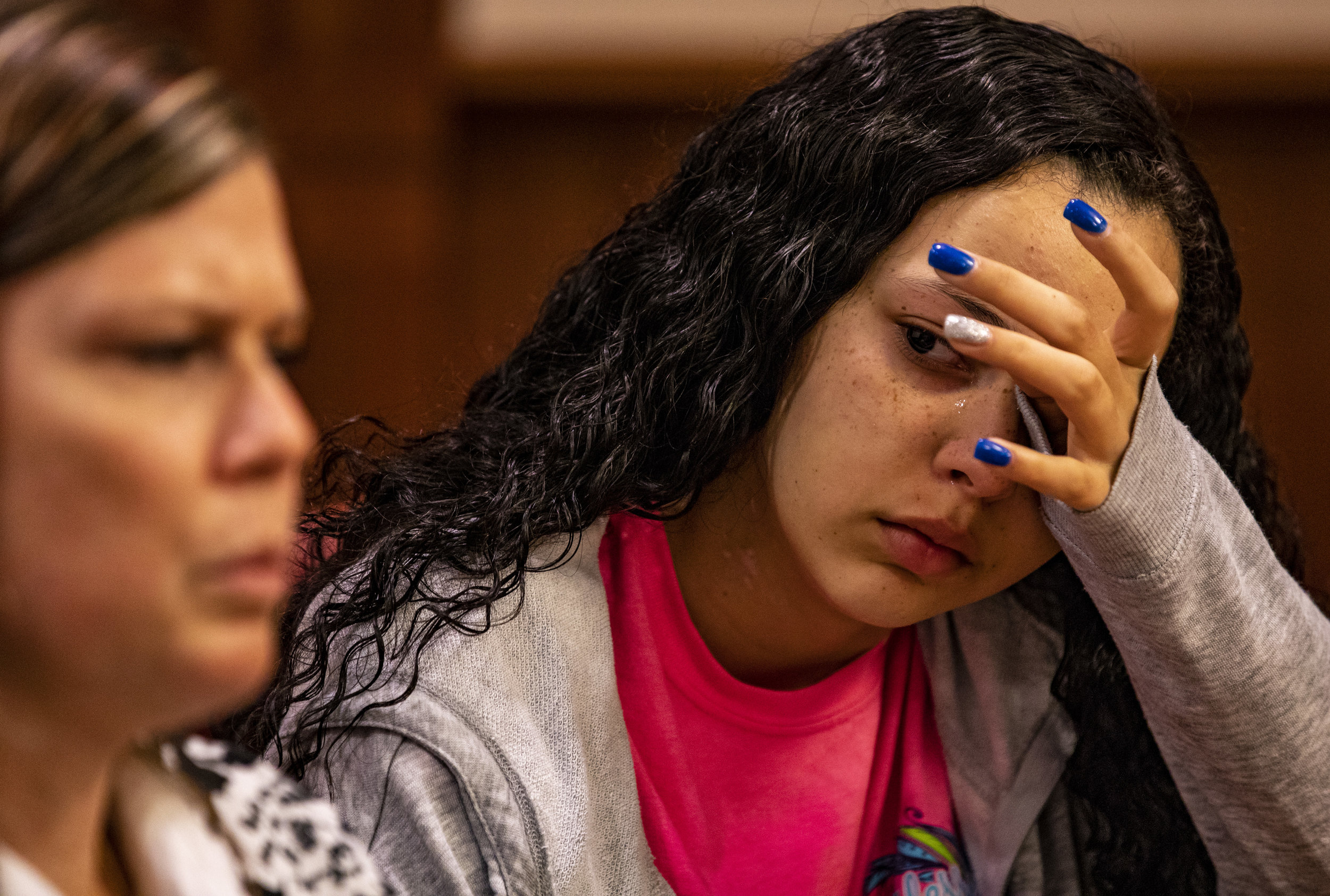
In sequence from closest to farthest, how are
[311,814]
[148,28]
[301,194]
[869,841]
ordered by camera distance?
1. [148,28]
2. [311,814]
3. [869,841]
4. [301,194]

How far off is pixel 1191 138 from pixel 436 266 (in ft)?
5.11

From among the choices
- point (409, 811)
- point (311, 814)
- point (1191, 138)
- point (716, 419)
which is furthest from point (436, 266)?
point (311, 814)

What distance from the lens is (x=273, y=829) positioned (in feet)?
1.94

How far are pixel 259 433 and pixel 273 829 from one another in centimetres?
22


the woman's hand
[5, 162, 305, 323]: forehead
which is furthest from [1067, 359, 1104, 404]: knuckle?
[5, 162, 305, 323]: forehead

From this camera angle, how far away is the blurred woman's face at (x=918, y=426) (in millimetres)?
906

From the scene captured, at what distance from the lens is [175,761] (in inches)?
22.9

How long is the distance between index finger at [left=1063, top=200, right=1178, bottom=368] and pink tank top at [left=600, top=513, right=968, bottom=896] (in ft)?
1.24

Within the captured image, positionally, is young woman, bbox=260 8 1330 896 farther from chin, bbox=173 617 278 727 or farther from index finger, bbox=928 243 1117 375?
chin, bbox=173 617 278 727

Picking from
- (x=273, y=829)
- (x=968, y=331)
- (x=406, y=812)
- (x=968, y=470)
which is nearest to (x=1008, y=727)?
(x=968, y=470)

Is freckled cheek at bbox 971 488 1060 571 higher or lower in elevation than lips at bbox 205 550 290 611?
lower

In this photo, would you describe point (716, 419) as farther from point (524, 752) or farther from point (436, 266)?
point (436, 266)

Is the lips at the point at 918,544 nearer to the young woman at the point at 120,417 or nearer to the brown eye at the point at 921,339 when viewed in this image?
the brown eye at the point at 921,339

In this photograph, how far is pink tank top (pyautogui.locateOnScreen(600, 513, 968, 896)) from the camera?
1026 millimetres
